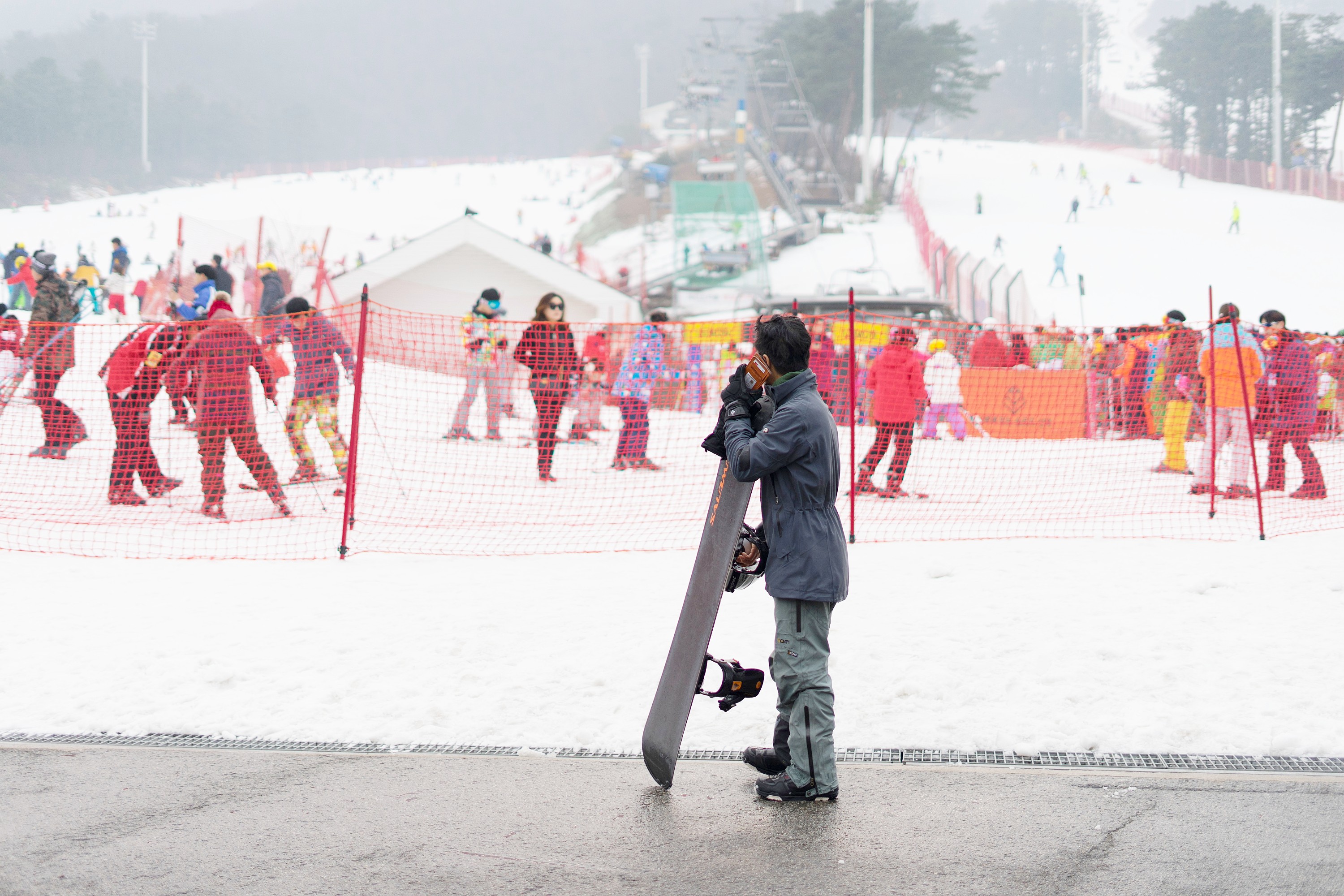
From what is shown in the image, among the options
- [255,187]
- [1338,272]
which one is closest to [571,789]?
[1338,272]

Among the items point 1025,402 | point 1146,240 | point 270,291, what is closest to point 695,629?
point 1025,402

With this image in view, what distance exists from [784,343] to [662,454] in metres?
8.94

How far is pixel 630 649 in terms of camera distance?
18.9ft

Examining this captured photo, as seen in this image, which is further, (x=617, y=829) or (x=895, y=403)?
(x=895, y=403)

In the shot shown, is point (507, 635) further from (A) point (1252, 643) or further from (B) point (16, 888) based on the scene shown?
(A) point (1252, 643)

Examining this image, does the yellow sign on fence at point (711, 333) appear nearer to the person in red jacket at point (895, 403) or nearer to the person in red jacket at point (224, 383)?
the person in red jacket at point (895, 403)

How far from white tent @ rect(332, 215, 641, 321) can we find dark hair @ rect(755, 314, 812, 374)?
75.7 feet

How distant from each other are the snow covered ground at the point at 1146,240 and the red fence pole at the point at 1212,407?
82.7 feet

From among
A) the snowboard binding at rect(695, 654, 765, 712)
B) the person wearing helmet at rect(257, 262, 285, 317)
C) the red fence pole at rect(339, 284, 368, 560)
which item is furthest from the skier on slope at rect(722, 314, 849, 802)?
the person wearing helmet at rect(257, 262, 285, 317)

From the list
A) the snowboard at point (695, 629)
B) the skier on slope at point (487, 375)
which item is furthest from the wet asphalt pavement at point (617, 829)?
the skier on slope at point (487, 375)

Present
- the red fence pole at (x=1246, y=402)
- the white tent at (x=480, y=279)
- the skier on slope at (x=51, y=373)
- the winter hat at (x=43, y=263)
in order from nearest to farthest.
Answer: the red fence pole at (x=1246, y=402)
the skier on slope at (x=51, y=373)
the winter hat at (x=43, y=263)
the white tent at (x=480, y=279)

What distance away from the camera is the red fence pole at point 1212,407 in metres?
9.36

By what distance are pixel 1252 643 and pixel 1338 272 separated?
42767mm

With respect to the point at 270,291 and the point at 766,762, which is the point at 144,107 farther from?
the point at 766,762
